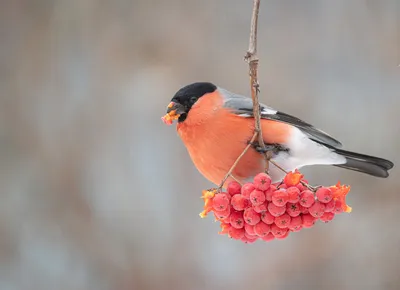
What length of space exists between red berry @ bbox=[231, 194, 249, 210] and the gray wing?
248 mm

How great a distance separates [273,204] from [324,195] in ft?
0.26

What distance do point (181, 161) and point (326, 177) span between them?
20.0 inches

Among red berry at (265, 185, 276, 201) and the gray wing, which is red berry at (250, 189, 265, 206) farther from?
the gray wing

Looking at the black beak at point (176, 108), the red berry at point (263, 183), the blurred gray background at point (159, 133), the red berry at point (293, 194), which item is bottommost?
the blurred gray background at point (159, 133)

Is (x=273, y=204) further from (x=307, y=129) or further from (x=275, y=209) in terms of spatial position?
(x=307, y=129)

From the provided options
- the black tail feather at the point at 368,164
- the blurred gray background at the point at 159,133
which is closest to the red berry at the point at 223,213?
the black tail feather at the point at 368,164

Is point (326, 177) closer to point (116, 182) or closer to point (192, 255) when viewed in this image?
point (192, 255)

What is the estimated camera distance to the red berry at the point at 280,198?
0.74m

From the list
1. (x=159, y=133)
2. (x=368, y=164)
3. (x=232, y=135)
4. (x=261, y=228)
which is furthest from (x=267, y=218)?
(x=159, y=133)

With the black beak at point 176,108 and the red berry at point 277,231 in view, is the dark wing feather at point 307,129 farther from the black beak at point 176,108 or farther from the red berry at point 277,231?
the red berry at point 277,231

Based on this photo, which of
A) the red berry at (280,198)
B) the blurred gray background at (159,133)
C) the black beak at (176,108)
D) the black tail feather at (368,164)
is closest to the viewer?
the red berry at (280,198)

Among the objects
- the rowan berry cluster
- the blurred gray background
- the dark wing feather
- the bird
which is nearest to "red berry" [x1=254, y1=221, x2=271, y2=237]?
the rowan berry cluster

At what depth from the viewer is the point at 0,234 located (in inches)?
73.2

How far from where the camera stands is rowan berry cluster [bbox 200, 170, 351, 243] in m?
0.75
